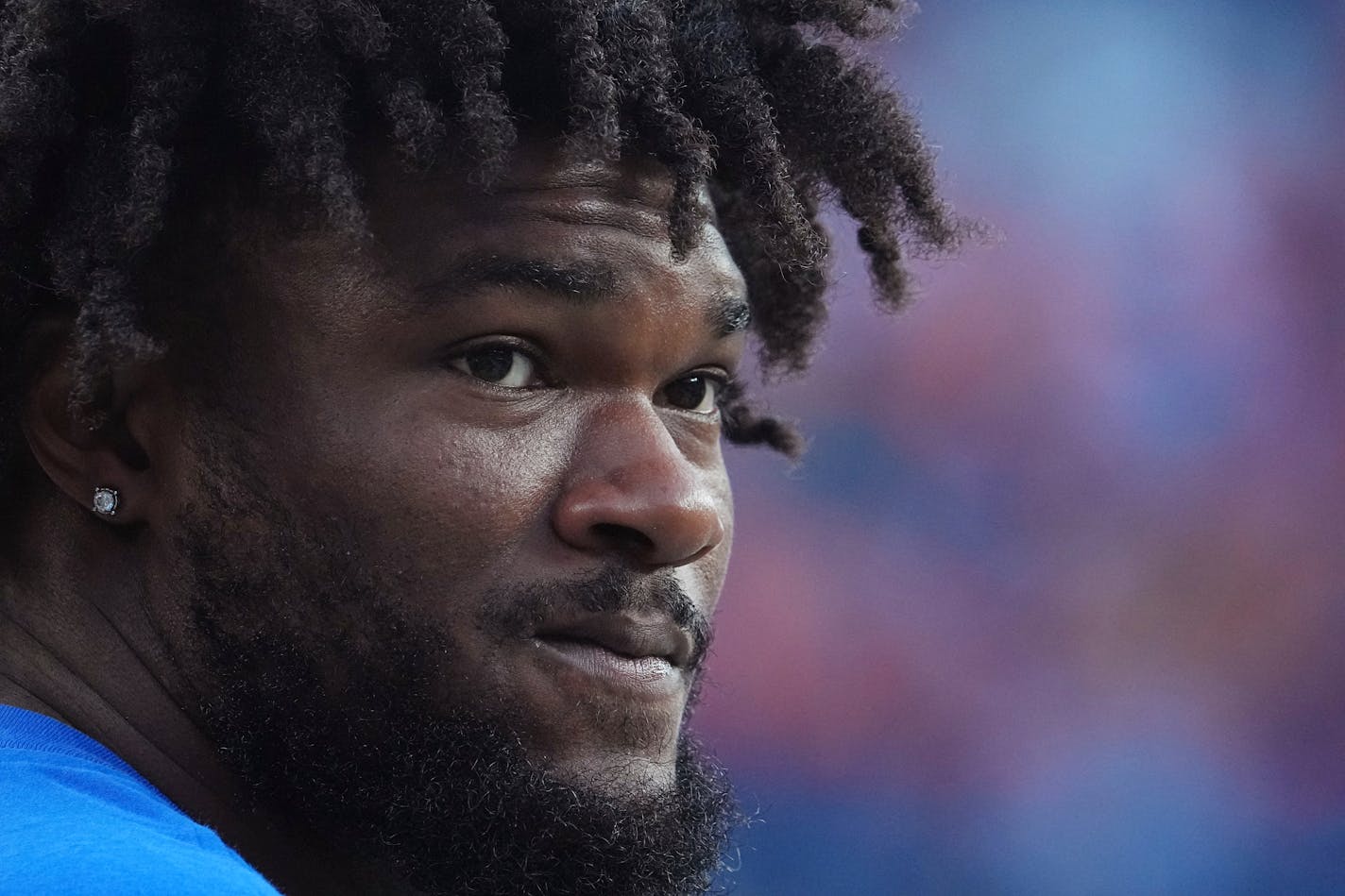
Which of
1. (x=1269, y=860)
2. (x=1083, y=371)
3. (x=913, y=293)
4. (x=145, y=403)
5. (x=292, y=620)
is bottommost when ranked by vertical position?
(x=292, y=620)

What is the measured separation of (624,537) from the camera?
7.66 ft

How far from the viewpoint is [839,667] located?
19.9 ft

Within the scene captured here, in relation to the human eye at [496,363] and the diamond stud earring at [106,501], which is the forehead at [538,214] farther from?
the diamond stud earring at [106,501]

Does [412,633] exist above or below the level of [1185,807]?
below

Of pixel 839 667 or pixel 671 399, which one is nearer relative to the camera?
pixel 671 399

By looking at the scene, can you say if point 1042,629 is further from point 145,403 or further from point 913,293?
point 145,403

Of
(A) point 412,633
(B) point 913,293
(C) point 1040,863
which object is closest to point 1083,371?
(C) point 1040,863

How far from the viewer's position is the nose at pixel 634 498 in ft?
7.54

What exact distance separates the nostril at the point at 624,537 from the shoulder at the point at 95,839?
691 mm

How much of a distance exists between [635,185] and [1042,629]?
4.03 meters

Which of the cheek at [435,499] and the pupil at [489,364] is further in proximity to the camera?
the pupil at [489,364]

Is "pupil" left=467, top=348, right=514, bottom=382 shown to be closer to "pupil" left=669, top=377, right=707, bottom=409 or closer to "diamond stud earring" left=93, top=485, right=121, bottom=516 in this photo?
"pupil" left=669, top=377, right=707, bottom=409

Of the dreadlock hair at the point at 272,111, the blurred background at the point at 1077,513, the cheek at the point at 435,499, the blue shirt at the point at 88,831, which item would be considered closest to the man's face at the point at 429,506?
the cheek at the point at 435,499

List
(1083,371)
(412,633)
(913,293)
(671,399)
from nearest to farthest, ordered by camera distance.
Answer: (412,633) → (671,399) → (913,293) → (1083,371)
